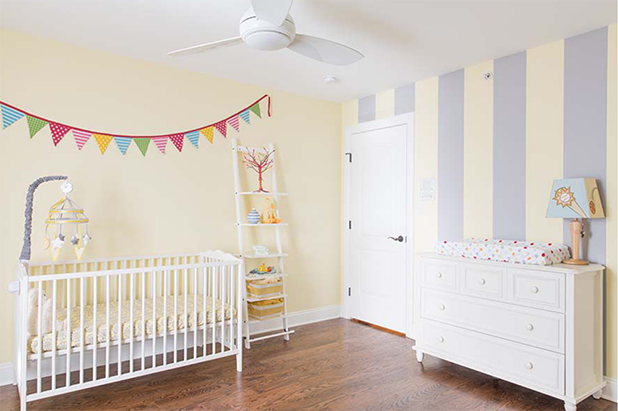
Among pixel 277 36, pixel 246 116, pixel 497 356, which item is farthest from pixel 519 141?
pixel 246 116

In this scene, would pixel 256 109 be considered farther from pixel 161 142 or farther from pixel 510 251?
pixel 510 251

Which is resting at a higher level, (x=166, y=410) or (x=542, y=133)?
(x=542, y=133)

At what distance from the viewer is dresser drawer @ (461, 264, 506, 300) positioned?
2.79 metres

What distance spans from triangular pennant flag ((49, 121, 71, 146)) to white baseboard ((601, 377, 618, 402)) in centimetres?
399

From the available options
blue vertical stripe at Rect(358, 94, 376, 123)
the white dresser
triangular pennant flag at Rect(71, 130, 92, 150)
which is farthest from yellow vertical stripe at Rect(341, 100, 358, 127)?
triangular pennant flag at Rect(71, 130, 92, 150)

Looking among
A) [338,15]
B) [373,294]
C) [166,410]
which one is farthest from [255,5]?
[373,294]

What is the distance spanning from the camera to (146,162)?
11.2 feet

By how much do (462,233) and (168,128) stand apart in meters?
2.58

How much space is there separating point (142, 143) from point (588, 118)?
3.21m

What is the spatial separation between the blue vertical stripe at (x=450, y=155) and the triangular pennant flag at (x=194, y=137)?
2.09 m

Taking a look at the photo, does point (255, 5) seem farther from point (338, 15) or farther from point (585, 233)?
point (585, 233)

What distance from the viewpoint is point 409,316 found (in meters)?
3.92

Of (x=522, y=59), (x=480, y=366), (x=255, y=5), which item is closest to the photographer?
(x=255, y=5)

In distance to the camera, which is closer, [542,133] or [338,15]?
[338,15]
